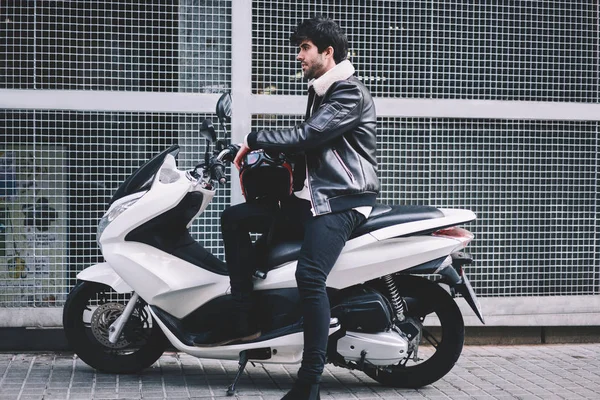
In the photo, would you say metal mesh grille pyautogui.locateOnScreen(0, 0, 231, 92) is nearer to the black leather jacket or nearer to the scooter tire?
the black leather jacket

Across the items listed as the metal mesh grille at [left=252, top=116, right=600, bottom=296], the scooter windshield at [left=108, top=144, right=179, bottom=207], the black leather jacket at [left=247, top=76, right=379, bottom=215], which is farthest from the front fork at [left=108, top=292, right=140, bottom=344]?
the metal mesh grille at [left=252, top=116, right=600, bottom=296]

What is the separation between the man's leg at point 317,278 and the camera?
15.3 ft

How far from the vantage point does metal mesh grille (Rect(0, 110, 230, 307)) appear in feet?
20.7

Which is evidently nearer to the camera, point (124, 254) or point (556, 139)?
point (124, 254)

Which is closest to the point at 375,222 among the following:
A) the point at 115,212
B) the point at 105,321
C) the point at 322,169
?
the point at 322,169

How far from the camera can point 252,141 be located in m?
4.75

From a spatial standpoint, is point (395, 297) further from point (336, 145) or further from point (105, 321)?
point (105, 321)

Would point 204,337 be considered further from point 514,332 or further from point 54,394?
point 514,332

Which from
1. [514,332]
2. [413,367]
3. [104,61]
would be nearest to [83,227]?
[104,61]

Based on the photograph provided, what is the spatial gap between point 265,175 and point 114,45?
6.75ft

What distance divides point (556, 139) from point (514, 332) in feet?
4.88

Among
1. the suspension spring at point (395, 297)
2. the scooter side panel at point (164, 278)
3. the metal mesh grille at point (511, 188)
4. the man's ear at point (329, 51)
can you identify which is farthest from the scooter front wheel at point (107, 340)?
the metal mesh grille at point (511, 188)

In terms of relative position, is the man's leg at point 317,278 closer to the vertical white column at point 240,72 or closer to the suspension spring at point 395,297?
the suspension spring at point 395,297

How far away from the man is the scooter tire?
58 centimetres
